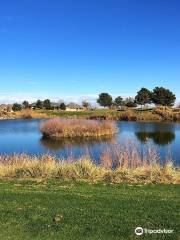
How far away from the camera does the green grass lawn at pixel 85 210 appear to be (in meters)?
6.42

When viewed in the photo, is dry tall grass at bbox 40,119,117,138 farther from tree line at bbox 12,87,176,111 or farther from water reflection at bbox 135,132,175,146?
tree line at bbox 12,87,176,111

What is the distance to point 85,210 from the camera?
770 centimetres

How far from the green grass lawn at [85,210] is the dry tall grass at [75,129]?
26.5 m

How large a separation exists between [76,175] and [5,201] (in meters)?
4.08

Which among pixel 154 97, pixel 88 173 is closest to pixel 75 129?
pixel 88 173

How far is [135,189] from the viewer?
32.6 ft

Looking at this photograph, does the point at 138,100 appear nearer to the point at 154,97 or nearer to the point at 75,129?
the point at 154,97

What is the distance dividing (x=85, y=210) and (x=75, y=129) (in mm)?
29780

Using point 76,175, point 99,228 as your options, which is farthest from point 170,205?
point 76,175

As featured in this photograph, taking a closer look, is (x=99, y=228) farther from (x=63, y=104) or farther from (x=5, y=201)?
(x=63, y=104)

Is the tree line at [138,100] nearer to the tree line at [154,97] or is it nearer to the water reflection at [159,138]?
the tree line at [154,97]

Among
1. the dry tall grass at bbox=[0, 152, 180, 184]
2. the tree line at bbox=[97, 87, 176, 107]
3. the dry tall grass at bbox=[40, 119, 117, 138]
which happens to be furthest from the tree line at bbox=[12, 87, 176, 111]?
the dry tall grass at bbox=[0, 152, 180, 184]

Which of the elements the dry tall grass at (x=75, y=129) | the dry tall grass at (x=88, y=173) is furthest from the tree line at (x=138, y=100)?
the dry tall grass at (x=88, y=173)

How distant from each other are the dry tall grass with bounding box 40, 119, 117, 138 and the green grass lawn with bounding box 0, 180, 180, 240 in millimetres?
26528
